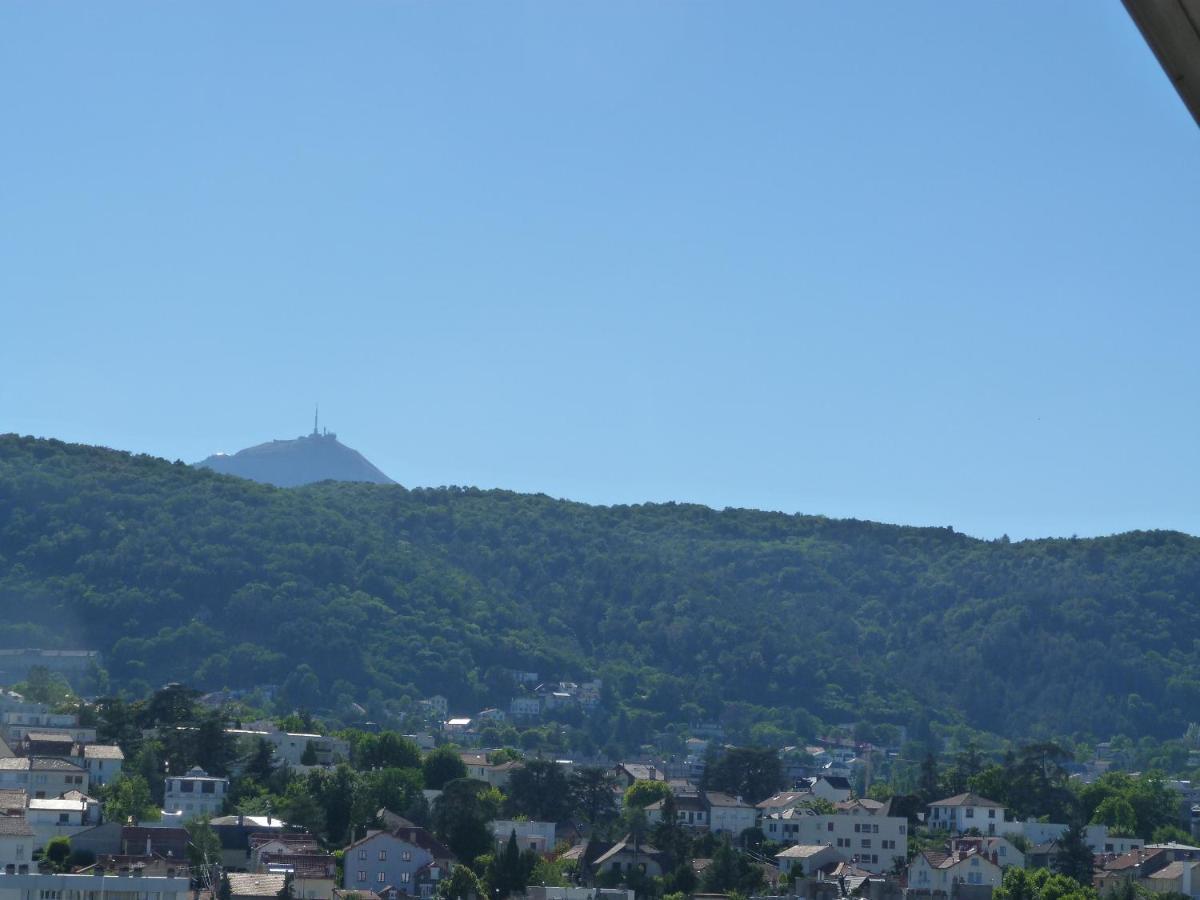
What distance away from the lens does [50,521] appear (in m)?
187

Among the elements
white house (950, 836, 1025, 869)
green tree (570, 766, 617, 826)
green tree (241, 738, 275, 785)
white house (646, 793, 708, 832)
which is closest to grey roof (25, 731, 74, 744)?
green tree (241, 738, 275, 785)

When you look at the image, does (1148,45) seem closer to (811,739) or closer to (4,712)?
(4,712)

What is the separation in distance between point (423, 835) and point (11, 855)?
14.9 metres

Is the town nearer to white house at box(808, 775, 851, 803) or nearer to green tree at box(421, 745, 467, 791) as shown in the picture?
green tree at box(421, 745, 467, 791)

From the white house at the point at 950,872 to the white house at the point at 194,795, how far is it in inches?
809

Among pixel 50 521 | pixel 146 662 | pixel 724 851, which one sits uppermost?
pixel 50 521

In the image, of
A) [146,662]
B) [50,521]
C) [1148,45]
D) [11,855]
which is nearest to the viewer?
[1148,45]

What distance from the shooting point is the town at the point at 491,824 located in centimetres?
5856

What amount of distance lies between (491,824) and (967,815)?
57.8 ft

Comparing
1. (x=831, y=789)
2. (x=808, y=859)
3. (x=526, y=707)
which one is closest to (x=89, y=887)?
(x=808, y=859)

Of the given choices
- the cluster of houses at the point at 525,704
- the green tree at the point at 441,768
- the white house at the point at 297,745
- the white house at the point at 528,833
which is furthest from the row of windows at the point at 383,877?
the cluster of houses at the point at 525,704

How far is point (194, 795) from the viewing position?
69.3 m

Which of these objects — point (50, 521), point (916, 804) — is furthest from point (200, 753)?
point (50, 521)

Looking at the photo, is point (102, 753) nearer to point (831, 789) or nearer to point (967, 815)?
point (967, 815)
